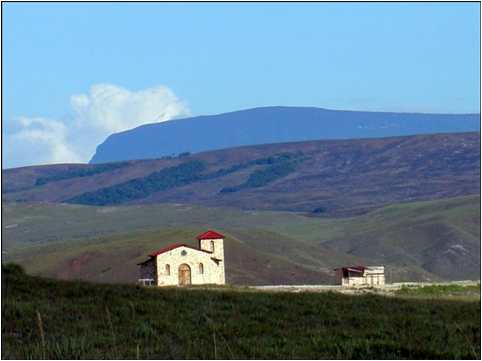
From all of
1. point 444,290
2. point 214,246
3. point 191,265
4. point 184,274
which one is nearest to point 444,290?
point 444,290

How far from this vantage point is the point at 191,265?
178 feet

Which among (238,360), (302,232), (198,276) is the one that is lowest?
(238,360)

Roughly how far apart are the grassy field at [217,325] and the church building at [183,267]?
23452 millimetres

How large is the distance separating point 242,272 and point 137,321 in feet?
209

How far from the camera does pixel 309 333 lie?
64.3 ft

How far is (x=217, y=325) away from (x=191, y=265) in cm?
3377

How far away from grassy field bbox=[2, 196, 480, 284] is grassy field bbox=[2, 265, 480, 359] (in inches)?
2000

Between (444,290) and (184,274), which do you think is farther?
(184,274)

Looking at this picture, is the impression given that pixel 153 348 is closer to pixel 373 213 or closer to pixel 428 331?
pixel 428 331

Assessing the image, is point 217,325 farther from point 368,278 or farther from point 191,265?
point 191,265

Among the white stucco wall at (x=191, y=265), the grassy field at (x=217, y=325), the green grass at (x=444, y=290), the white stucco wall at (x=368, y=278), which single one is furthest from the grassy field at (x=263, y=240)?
the grassy field at (x=217, y=325)

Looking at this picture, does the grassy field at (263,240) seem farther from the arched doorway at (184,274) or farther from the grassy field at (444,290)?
the grassy field at (444,290)

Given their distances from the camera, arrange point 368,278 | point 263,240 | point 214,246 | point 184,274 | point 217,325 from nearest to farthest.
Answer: point 217,325 → point 368,278 → point 184,274 → point 214,246 → point 263,240

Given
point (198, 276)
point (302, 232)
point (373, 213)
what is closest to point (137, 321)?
point (198, 276)
